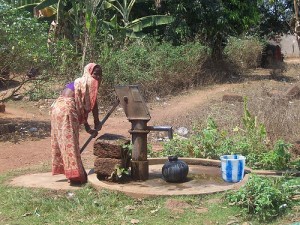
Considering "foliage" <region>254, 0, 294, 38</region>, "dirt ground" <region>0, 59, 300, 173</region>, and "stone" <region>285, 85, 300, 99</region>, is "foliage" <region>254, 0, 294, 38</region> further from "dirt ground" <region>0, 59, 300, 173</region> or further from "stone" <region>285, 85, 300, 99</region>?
"stone" <region>285, 85, 300, 99</region>

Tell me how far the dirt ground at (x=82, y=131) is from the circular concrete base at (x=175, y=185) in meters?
1.96

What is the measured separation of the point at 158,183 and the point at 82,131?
219 inches

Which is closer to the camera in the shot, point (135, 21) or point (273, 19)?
point (135, 21)

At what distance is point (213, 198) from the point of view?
526 cm

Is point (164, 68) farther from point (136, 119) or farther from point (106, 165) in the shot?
point (106, 165)

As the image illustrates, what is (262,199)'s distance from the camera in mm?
4570

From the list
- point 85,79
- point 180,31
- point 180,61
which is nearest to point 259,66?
point 180,31

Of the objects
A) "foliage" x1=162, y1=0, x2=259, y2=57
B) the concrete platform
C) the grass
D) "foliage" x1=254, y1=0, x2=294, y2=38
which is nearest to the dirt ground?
the concrete platform

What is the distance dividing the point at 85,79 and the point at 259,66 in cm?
1869

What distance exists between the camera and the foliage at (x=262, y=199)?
462cm

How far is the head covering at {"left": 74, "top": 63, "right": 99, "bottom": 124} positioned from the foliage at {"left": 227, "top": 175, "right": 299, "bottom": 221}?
2.10 m

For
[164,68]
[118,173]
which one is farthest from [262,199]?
[164,68]

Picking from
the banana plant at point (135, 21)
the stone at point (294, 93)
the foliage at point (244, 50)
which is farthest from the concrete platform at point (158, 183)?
the foliage at point (244, 50)

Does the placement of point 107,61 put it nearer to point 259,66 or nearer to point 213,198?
point 213,198
